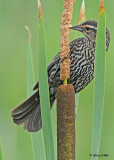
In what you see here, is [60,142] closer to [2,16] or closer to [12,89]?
[12,89]

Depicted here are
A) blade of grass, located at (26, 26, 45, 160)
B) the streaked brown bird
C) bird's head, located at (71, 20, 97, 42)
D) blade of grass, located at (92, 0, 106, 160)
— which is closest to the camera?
blade of grass, located at (92, 0, 106, 160)

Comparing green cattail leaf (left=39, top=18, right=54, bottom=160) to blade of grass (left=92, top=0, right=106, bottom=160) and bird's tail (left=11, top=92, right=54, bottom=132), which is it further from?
bird's tail (left=11, top=92, right=54, bottom=132)

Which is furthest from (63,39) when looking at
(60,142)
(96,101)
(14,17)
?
(14,17)

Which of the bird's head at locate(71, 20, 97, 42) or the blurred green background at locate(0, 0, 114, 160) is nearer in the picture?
the bird's head at locate(71, 20, 97, 42)

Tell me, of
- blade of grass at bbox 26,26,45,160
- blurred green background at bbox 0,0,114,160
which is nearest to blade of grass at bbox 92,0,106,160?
blade of grass at bbox 26,26,45,160

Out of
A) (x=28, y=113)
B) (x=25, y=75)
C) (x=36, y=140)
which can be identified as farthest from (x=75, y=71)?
(x=36, y=140)

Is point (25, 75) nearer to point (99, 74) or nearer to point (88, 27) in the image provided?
point (88, 27)

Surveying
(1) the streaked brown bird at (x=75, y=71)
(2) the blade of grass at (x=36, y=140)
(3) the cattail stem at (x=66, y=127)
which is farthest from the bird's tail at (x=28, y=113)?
(3) the cattail stem at (x=66, y=127)
